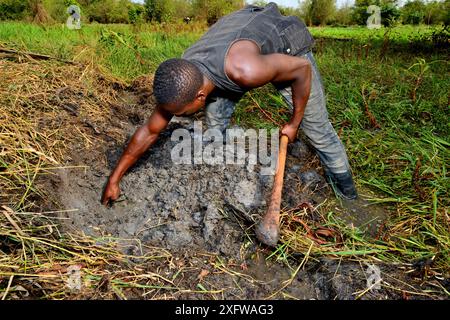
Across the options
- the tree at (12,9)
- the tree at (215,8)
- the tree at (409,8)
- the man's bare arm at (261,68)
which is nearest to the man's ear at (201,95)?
the man's bare arm at (261,68)

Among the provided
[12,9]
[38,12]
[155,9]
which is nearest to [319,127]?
[155,9]

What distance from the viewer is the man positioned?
5.64 feet

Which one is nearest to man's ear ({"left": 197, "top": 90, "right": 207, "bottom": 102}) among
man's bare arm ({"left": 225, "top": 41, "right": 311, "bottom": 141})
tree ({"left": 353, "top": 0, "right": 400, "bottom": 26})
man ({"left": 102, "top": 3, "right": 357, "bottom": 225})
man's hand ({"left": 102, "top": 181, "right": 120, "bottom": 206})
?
man ({"left": 102, "top": 3, "right": 357, "bottom": 225})

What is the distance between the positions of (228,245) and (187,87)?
2.74 feet

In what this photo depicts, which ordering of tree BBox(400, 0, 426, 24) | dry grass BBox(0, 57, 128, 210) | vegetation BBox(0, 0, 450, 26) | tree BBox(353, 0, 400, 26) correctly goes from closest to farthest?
dry grass BBox(0, 57, 128, 210) → vegetation BBox(0, 0, 450, 26) → tree BBox(400, 0, 426, 24) → tree BBox(353, 0, 400, 26)

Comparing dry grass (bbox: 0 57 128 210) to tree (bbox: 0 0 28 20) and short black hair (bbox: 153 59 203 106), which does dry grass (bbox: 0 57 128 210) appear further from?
tree (bbox: 0 0 28 20)

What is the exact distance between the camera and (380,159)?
2586mm

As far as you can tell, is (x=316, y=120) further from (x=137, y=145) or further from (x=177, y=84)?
(x=137, y=145)

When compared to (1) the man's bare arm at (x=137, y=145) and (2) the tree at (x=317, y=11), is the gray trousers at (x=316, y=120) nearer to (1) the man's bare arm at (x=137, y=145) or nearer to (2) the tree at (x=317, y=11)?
(1) the man's bare arm at (x=137, y=145)

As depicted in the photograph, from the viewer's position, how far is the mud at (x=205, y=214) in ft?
5.44

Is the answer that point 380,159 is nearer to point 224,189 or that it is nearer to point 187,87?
point 224,189

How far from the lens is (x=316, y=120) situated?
2215 millimetres

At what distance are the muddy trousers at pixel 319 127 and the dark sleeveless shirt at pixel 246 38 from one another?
18 centimetres

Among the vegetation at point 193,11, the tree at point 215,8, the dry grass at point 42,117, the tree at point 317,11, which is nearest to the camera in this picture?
the dry grass at point 42,117
